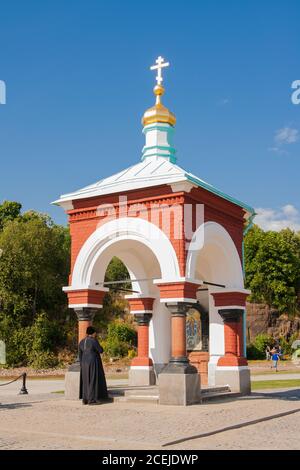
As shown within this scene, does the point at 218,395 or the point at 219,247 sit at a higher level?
the point at 219,247

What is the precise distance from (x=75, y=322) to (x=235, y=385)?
966 inches

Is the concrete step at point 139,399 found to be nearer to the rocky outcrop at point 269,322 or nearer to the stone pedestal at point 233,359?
the stone pedestal at point 233,359

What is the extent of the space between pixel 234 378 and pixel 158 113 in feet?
24.0

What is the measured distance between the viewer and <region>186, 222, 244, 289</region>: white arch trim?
43.4 feet

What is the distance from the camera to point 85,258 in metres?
14.4

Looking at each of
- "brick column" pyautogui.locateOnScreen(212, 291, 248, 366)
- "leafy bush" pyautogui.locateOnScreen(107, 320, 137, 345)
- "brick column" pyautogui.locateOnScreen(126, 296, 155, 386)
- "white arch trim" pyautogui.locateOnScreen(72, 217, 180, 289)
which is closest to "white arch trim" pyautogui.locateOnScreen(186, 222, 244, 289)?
"brick column" pyautogui.locateOnScreen(212, 291, 248, 366)

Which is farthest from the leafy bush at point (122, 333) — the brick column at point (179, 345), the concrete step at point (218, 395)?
the brick column at point (179, 345)

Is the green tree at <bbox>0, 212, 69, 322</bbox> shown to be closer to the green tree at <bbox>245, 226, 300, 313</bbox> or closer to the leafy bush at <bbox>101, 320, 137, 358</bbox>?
the leafy bush at <bbox>101, 320, 137, 358</bbox>

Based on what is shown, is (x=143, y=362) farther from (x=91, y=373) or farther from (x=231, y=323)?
(x=91, y=373)

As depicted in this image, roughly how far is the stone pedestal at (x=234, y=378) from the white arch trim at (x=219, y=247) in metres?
2.08

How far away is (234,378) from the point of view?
14.7 m

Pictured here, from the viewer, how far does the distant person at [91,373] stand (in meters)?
12.8

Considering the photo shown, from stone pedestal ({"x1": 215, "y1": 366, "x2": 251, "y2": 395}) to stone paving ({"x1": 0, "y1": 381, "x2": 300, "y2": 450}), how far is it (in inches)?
52.4

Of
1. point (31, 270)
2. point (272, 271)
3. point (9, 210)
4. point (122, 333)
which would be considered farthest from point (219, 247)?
point (9, 210)
